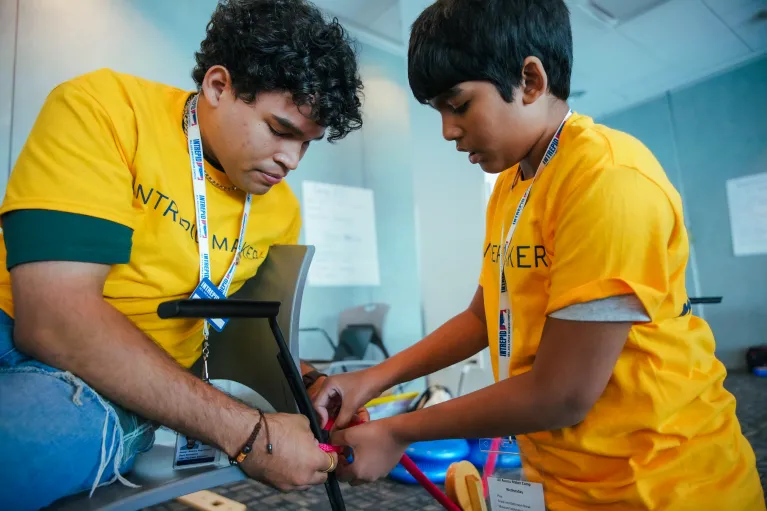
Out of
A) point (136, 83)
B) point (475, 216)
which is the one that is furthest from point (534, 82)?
point (475, 216)

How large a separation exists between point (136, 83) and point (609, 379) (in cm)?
93

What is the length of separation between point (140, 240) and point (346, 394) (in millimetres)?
493

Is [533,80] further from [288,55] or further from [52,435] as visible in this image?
[52,435]

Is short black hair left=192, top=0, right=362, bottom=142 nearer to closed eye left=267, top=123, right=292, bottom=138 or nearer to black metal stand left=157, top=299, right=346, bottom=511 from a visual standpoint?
closed eye left=267, top=123, right=292, bottom=138

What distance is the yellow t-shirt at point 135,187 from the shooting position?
28.8 inches

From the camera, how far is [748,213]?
3.99 meters

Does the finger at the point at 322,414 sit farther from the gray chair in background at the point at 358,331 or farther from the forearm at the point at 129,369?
the gray chair in background at the point at 358,331

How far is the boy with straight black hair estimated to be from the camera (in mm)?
667

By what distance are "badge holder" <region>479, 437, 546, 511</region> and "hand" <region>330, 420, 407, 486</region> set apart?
0.54ft

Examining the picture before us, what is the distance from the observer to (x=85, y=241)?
0.72 metres

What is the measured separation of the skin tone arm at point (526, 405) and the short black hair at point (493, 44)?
1.31 feet

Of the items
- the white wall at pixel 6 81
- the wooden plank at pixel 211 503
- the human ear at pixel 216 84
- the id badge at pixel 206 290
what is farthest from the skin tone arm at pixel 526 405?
the white wall at pixel 6 81

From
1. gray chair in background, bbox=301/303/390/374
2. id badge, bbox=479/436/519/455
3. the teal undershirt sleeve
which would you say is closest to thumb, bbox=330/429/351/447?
id badge, bbox=479/436/519/455

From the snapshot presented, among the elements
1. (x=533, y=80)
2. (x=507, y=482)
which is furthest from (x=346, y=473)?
(x=533, y=80)
